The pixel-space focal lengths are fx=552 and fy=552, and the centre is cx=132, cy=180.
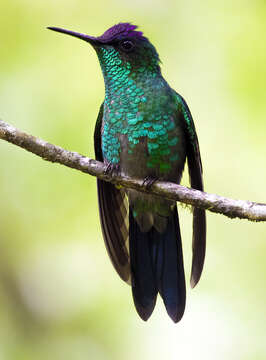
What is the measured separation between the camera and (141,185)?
4.20 metres

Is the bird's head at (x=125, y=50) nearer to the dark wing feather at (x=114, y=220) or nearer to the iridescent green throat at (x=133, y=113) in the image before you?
the iridescent green throat at (x=133, y=113)

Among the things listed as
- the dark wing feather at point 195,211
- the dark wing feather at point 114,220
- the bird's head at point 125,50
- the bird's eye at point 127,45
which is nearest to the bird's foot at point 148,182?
the dark wing feather at point 195,211

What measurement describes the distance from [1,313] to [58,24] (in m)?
3.37

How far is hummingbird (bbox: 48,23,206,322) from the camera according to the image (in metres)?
4.51

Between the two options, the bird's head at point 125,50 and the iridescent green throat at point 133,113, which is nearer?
the iridescent green throat at point 133,113

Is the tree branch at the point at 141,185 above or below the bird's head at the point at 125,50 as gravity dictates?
below

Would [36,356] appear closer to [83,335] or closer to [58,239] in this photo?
[83,335]

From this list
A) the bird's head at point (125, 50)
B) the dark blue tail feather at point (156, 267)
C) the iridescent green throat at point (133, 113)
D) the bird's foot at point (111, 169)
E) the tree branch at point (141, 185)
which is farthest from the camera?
the dark blue tail feather at point (156, 267)

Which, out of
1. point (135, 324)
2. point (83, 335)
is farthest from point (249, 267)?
point (83, 335)

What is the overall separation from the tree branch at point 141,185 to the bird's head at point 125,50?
109 cm

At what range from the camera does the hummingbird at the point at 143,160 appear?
451 cm

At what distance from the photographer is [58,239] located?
20.4 ft

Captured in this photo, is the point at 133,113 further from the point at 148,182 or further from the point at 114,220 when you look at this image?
the point at 114,220

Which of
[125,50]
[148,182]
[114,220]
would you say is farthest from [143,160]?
[125,50]
